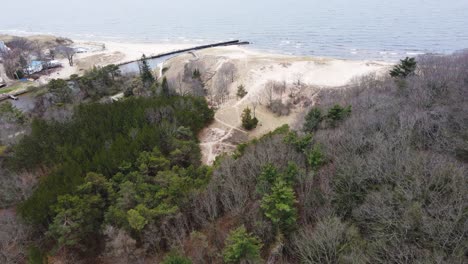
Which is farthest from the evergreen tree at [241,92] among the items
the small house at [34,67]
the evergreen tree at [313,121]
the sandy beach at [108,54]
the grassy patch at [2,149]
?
the small house at [34,67]

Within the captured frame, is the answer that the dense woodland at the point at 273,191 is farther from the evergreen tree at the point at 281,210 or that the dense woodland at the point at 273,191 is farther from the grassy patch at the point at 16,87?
the grassy patch at the point at 16,87

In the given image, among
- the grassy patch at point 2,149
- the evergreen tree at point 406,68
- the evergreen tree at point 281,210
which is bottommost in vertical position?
the grassy patch at point 2,149

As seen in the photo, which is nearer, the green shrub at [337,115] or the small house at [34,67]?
the green shrub at [337,115]

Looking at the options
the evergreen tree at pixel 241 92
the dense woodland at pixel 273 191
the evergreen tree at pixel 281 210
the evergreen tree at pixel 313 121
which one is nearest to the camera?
the dense woodland at pixel 273 191

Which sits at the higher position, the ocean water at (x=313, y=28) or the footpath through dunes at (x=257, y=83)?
the ocean water at (x=313, y=28)

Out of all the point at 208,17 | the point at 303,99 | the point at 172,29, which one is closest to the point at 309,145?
the point at 303,99

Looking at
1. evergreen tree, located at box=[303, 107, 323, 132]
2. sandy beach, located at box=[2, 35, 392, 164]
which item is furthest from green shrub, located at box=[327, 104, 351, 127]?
sandy beach, located at box=[2, 35, 392, 164]

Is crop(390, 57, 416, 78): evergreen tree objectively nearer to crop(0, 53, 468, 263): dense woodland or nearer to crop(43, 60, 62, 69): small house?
crop(0, 53, 468, 263): dense woodland

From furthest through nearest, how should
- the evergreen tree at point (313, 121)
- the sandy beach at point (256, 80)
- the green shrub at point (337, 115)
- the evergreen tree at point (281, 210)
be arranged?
1. the sandy beach at point (256, 80)
2. the evergreen tree at point (313, 121)
3. the green shrub at point (337, 115)
4. the evergreen tree at point (281, 210)

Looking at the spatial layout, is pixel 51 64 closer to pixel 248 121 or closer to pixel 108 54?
pixel 108 54
